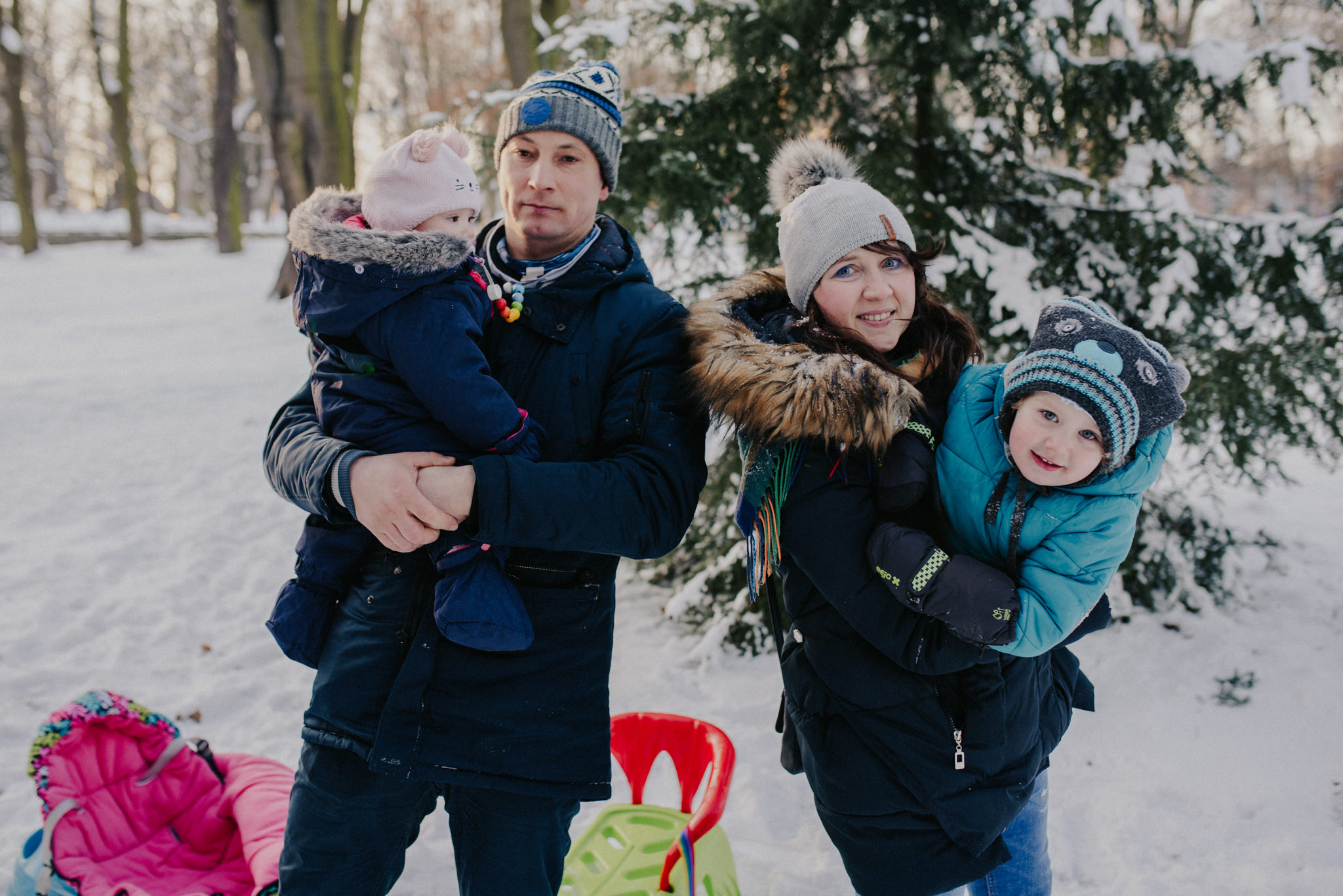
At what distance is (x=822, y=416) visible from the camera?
149 cm

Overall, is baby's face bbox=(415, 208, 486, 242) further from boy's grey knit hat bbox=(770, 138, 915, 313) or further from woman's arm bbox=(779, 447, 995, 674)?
woman's arm bbox=(779, 447, 995, 674)

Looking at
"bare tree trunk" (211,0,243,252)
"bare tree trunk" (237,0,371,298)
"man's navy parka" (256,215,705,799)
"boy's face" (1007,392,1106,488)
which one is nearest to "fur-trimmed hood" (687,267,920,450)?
"man's navy parka" (256,215,705,799)

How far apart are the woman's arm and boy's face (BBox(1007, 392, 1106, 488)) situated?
300 mm

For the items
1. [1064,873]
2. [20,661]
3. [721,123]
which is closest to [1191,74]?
[721,123]

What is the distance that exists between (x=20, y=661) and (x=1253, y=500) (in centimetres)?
669

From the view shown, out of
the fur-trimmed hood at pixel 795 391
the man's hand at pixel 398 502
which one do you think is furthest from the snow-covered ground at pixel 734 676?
the fur-trimmed hood at pixel 795 391

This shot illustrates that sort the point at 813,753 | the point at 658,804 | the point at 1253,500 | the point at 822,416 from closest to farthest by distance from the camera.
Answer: the point at 822,416 → the point at 813,753 → the point at 658,804 → the point at 1253,500

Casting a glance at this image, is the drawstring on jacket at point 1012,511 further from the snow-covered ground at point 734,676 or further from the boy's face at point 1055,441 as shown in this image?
the snow-covered ground at point 734,676

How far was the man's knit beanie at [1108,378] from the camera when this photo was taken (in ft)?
4.66

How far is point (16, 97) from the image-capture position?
16.3 metres

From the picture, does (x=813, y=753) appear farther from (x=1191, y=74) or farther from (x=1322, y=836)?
(x=1191, y=74)

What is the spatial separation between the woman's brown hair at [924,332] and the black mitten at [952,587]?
39cm

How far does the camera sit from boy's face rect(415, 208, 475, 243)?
5.65 feet

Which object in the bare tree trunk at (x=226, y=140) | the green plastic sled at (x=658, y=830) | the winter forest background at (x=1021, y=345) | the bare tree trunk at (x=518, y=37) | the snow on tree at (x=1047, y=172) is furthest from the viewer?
the bare tree trunk at (x=226, y=140)
